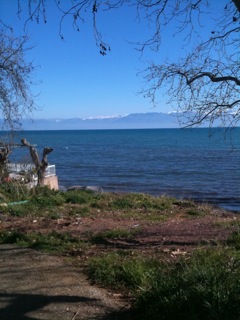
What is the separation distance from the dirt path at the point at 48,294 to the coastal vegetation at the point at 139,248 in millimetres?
230

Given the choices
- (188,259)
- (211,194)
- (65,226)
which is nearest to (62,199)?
(65,226)

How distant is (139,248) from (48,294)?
291 centimetres

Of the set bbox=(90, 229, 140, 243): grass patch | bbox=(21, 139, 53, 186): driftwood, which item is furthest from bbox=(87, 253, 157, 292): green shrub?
bbox=(21, 139, 53, 186): driftwood

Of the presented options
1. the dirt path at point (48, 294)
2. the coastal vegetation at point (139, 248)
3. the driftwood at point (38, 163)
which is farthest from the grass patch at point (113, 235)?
the driftwood at point (38, 163)

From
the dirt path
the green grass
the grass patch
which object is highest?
the green grass

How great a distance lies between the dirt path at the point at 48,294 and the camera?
4688mm

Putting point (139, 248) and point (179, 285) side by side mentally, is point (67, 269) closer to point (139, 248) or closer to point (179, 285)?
point (139, 248)

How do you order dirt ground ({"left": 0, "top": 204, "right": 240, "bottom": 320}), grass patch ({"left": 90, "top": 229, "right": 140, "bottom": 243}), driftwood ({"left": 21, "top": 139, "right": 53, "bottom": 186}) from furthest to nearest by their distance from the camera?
driftwood ({"left": 21, "top": 139, "right": 53, "bottom": 186}) < grass patch ({"left": 90, "top": 229, "right": 140, "bottom": 243}) < dirt ground ({"left": 0, "top": 204, "right": 240, "bottom": 320})

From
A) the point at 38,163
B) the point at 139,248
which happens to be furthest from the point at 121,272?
the point at 38,163

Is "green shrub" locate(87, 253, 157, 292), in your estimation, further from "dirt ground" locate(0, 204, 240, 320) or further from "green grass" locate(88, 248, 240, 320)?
"dirt ground" locate(0, 204, 240, 320)

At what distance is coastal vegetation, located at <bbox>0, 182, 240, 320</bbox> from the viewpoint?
14.2ft

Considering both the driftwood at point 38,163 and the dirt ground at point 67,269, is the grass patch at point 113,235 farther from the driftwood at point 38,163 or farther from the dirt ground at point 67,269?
the driftwood at point 38,163

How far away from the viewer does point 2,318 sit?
15.1 feet

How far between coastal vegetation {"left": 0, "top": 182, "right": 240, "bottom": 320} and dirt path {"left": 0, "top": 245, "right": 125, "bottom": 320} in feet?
0.75
